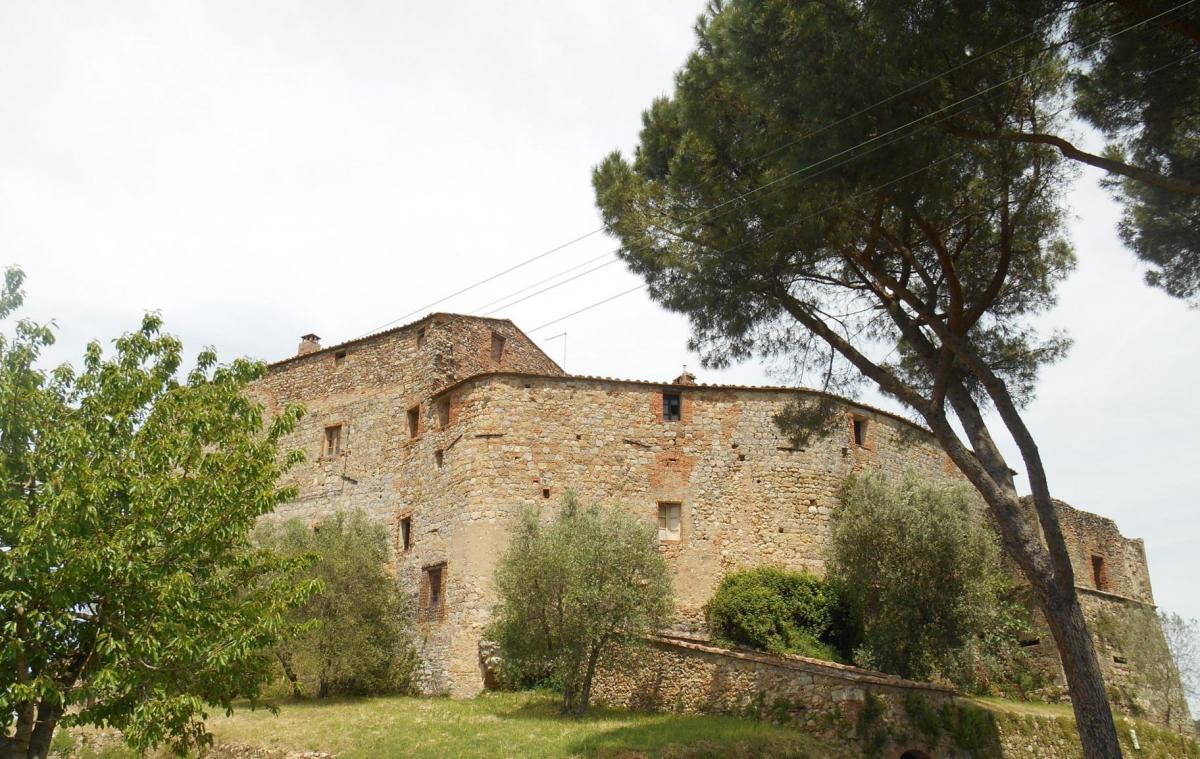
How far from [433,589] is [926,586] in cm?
1122

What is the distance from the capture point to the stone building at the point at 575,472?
898 inches

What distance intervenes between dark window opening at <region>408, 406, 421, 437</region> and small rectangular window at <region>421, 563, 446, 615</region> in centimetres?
402

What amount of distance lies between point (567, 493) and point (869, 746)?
9.05 metres

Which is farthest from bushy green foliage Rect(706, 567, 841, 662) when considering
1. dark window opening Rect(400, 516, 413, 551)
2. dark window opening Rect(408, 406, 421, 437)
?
dark window opening Rect(408, 406, 421, 437)

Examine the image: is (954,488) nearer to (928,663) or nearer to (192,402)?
(928,663)

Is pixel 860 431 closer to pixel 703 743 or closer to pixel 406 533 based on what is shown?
pixel 406 533

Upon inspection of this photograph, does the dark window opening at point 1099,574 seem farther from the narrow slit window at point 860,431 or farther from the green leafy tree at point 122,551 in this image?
the green leafy tree at point 122,551

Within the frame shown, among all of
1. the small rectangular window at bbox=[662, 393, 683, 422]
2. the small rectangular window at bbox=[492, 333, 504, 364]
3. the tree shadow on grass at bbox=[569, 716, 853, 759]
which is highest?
the small rectangular window at bbox=[492, 333, 504, 364]

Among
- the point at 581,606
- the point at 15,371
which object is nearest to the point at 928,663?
the point at 581,606

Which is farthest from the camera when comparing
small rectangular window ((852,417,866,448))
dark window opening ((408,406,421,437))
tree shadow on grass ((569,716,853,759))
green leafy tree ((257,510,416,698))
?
dark window opening ((408,406,421,437))

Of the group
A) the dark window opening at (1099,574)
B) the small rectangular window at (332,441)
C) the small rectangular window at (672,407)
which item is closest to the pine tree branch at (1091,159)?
the small rectangular window at (672,407)

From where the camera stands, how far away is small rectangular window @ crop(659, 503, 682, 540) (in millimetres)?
23391

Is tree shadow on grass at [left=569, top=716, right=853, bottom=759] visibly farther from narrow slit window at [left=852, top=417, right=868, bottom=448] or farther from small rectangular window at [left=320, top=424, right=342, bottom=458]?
small rectangular window at [left=320, top=424, right=342, bottom=458]

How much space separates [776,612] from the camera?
21.7m
